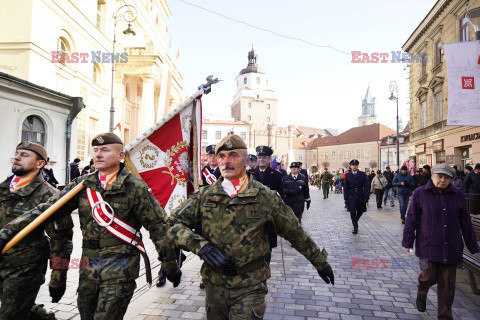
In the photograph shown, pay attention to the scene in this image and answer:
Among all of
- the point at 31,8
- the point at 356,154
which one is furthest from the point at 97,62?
the point at 356,154

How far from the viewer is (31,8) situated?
1458 cm

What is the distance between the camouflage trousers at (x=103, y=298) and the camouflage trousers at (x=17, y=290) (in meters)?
0.77

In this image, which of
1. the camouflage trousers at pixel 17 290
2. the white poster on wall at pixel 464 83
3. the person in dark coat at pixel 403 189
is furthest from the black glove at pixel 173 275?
the person in dark coat at pixel 403 189

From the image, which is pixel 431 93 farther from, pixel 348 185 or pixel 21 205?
pixel 21 205

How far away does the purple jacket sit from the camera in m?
3.91

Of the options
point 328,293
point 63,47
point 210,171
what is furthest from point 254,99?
point 328,293

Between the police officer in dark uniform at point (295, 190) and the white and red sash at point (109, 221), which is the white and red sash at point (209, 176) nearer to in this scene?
the police officer in dark uniform at point (295, 190)

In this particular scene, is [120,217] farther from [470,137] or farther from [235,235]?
[470,137]

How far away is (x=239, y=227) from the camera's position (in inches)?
97.9

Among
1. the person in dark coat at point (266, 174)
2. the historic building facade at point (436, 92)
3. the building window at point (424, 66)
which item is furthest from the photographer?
the building window at point (424, 66)

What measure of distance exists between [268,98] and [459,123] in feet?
284

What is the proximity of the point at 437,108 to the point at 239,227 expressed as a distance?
2611cm

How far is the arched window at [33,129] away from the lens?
42.6 feet

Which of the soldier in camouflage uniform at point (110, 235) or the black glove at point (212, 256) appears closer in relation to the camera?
the black glove at point (212, 256)
